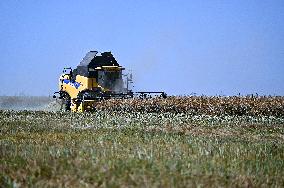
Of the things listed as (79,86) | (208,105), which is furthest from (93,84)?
(208,105)

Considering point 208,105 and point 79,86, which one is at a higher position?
point 79,86

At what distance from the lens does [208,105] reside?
26.5 metres

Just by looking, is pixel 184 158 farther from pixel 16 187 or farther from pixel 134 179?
pixel 16 187

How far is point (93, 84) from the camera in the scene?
105 feet

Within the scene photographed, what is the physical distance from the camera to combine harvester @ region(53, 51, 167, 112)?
31.0 metres

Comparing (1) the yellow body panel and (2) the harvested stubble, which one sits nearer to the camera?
(2) the harvested stubble

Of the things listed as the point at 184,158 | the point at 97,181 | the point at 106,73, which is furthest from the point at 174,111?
the point at 97,181

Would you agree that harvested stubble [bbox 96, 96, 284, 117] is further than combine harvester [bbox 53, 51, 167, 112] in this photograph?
No

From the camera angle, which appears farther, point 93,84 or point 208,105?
point 93,84

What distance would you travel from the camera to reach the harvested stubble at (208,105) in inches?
1000

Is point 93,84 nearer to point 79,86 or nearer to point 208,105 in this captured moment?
point 79,86

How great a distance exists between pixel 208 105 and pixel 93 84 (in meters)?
9.84

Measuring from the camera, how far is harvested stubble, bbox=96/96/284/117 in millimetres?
25391

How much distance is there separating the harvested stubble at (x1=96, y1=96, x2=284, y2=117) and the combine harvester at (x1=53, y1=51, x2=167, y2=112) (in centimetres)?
168
